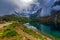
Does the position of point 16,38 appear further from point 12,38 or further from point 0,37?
point 0,37

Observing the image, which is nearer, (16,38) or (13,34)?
(16,38)

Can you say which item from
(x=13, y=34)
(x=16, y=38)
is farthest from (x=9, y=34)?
(x=16, y=38)

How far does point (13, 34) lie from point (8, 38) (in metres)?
2.28

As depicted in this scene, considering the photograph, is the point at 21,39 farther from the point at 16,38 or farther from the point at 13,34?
the point at 13,34

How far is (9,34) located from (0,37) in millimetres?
2466

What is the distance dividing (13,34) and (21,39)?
13.5ft

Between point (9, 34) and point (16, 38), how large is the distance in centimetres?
357

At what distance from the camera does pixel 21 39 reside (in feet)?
128

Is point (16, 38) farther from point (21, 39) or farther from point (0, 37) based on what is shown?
point (0, 37)

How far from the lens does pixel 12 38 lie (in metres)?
39.4

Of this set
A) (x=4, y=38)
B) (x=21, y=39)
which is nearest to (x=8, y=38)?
(x=4, y=38)

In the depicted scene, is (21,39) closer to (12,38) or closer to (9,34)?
(12,38)

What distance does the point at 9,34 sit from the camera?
42531 millimetres

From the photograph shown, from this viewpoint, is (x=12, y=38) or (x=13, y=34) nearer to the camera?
(x=12, y=38)
